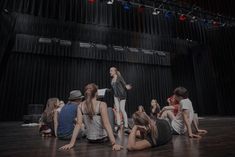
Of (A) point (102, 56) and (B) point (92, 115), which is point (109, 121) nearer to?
(B) point (92, 115)

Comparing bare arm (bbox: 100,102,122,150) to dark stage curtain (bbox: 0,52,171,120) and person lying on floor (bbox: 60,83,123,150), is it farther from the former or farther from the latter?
dark stage curtain (bbox: 0,52,171,120)

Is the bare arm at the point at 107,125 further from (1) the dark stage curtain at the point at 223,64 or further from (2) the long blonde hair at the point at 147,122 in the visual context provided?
(1) the dark stage curtain at the point at 223,64

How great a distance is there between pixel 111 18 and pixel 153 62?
14.7ft

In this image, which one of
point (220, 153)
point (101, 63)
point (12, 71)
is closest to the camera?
point (220, 153)

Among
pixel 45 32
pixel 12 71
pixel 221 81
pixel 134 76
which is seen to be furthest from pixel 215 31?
pixel 12 71

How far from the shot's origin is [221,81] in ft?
33.3

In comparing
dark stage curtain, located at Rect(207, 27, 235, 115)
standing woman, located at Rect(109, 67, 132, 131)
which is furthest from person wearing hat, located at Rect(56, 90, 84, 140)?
dark stage curtain, located at Rect(207, 27, 235, 115)

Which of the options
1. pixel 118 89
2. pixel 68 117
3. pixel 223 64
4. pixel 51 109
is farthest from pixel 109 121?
pixel 223 64

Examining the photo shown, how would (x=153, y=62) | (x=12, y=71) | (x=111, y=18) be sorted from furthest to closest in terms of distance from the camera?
(x=153, y=62) < (x=12, y=71) < (x=111, y=18)

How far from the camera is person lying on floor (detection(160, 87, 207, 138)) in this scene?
299 centimetres

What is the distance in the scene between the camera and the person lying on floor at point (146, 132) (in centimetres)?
216

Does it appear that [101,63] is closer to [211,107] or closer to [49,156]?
[211,107]

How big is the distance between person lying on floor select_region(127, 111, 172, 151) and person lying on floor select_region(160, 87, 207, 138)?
0.74 meters

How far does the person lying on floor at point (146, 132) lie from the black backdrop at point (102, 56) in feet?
20.1
